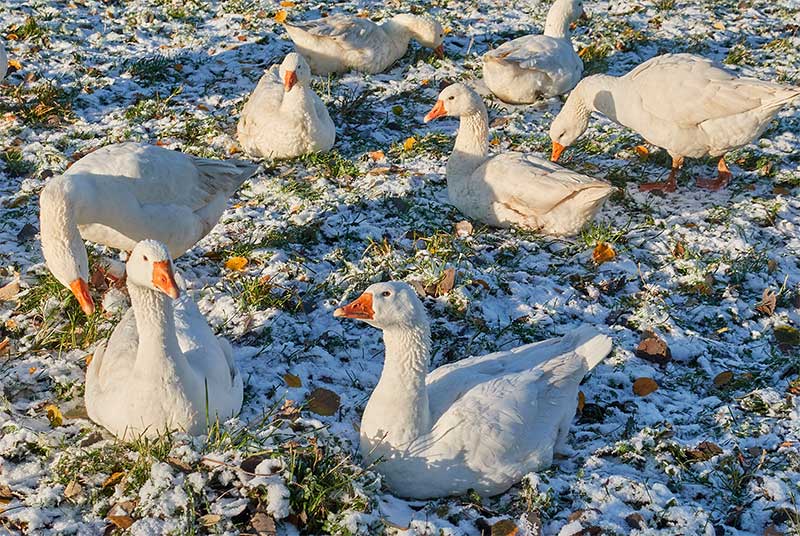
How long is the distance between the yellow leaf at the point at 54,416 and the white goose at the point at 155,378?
0.65ft

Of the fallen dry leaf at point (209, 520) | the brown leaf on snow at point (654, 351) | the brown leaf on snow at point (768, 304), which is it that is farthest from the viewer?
the brown leaf on snow at point (768, 304)

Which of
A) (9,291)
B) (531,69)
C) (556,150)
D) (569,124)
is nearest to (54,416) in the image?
(9,291)

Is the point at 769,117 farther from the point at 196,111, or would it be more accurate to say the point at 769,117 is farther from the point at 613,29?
the point at 196,111

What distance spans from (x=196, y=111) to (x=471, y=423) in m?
5.41

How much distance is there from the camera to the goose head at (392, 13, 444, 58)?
9117 mm

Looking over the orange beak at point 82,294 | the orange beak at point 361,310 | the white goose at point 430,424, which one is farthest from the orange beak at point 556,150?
the orange beak at point 82,294

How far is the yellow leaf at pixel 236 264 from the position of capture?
5.72 metres

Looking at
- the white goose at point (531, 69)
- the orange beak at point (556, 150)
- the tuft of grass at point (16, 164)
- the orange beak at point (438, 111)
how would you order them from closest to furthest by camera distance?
the orange beak at point (438, 111)
the tuft of grass at point (16, 164)
the orange beak at point (556, 150)
the white goose at point (531, 69)

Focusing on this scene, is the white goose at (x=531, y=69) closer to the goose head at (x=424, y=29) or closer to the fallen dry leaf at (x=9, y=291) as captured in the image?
the goose head at (x=424, y=29)

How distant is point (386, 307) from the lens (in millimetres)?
3725

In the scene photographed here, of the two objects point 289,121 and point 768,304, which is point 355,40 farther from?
point 768,304

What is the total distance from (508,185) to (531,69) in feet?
8.39

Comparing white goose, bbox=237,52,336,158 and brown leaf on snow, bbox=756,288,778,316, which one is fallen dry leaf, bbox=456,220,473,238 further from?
brown leaf on snow, bbox=756,288,778,316

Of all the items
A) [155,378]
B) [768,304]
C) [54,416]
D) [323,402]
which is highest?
[155,378]
